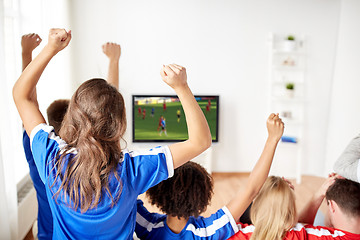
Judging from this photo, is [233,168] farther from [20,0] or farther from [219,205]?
[20,0]

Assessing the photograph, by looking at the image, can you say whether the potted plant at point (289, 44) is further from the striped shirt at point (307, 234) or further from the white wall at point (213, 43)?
the striped shirt at point (307, 234)

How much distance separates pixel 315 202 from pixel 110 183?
97cm

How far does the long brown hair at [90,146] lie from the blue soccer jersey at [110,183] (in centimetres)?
2

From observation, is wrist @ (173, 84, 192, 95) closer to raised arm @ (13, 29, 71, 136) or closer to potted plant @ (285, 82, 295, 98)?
raised arm @ (13, 29, 71, 136)

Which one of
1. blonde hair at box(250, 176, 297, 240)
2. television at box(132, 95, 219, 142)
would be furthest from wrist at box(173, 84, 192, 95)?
television at box(132, 95, 219, 142)

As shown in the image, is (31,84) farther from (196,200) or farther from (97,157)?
(196,200)

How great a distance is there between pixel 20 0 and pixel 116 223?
241cm

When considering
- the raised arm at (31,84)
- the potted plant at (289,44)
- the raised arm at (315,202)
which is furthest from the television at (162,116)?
the raised arm at (31,84)

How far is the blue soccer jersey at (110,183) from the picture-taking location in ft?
2.98

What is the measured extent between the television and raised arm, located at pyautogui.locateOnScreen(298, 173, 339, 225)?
270 cm

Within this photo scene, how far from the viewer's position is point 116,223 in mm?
952

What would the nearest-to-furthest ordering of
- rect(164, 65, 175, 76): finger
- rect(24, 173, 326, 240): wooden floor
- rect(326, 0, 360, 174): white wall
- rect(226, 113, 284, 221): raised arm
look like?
rect(164, 65, 175, 76): finger, rect(226, 113, 284, 221): raised arm, rect(24, 173, 326, 240): wooden floor, rect(326, 0, 360, 174): white wall

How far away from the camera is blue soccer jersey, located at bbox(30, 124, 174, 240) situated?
35.8 inches

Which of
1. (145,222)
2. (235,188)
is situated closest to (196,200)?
(145,222)
